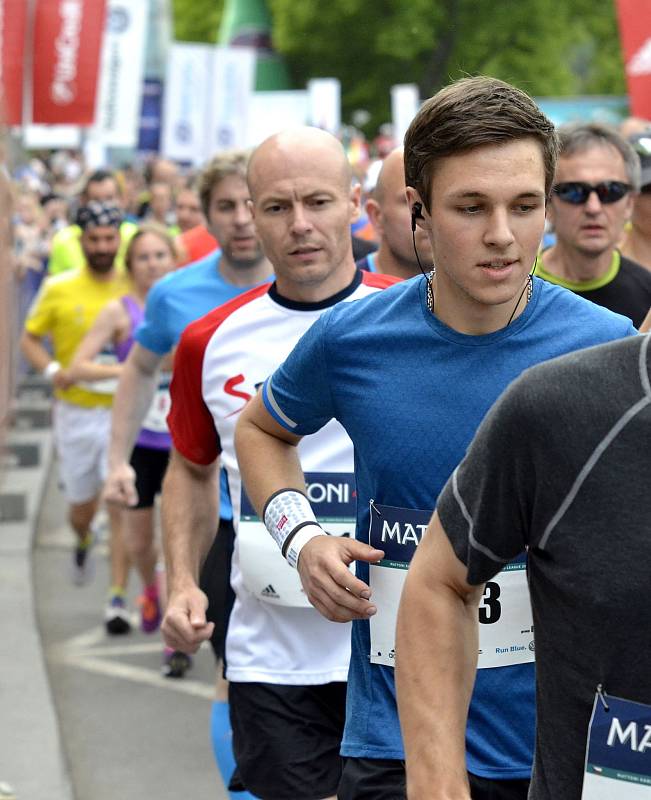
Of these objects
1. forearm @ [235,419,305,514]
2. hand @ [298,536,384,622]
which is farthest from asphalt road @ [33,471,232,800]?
hand @ [298,536,384,622]

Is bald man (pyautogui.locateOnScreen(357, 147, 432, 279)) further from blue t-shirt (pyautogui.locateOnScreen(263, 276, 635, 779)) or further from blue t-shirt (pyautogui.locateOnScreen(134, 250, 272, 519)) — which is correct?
blue t-shirt (pyautogui.locateOnScreen(263, 276, 635, 779))

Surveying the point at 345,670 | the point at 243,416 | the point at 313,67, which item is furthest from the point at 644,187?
the point at 313,67

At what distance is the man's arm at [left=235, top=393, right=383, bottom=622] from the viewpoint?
112 inches

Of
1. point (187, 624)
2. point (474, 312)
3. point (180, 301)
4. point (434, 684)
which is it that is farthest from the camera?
point (180, 301)

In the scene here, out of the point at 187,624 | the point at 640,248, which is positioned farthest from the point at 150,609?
the point at 187,624

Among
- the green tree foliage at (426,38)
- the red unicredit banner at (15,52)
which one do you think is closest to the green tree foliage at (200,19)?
the green tree foliage at (426,38)

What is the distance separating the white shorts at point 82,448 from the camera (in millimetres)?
9648

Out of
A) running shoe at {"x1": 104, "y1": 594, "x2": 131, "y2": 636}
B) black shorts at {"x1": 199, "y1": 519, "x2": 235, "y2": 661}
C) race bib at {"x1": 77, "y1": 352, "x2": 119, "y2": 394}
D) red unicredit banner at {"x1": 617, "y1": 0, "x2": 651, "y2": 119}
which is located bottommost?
running shoe at {"x1": 104, "y1": 594, "x2": 131, "y2": 636}

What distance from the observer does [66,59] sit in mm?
15695

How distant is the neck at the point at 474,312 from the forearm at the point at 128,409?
129 inches

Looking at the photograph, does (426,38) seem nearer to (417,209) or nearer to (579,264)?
(579,264)

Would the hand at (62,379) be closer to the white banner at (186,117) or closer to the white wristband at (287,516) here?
the white wristband at (287,516)

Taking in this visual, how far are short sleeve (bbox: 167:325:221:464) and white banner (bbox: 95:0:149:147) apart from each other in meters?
14.0

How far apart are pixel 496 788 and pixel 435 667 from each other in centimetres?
75
